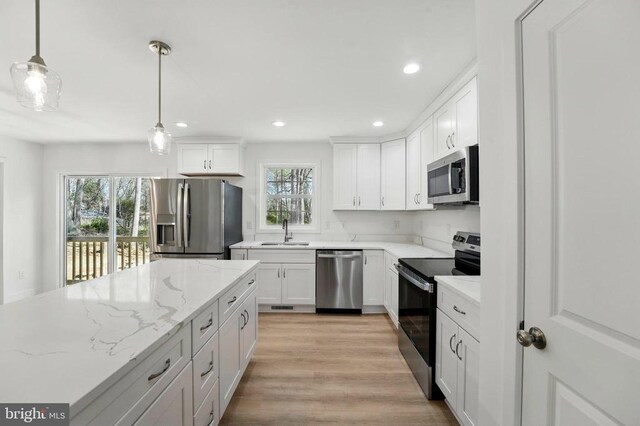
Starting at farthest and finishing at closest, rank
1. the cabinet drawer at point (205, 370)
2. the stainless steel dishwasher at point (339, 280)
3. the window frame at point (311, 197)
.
Result: 1. the window frame at point (311, 197)
2. the stainless steel dishwasher at point (339, 280)
3. the cabinet drawer at point (205, 370)

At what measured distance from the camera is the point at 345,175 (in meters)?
3.87

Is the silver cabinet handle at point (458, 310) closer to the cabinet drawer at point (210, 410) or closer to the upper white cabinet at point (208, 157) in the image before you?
the cabinet drawer at point (210, 410)

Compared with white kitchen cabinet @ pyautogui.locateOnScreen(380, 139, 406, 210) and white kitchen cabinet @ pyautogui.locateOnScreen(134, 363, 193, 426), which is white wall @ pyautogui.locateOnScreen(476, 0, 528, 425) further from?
white kitchen cabinet @ pyautogui.locateOnScreen(380, 139, 406, 210)

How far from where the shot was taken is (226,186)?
3477 mm

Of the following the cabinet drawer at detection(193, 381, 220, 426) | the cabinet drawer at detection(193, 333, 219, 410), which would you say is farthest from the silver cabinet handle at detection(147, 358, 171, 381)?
the cabinet drawer at detection(193, 381, 220, 426)

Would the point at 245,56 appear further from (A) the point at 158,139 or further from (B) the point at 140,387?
(B) the point at 140,387

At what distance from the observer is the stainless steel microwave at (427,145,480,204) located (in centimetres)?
185

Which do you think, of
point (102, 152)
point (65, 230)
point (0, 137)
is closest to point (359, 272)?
point (102, 152)

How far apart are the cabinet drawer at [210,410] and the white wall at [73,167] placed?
12.2 feet

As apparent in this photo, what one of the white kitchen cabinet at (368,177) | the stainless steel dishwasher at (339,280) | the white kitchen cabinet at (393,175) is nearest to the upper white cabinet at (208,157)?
the white kitchen cabinet at (368,177)

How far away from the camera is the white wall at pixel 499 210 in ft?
3.21

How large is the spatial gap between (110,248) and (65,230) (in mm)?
859

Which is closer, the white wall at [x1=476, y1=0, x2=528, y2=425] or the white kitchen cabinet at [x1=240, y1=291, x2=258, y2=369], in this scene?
the white wall at [x1=476, y1=0, x2=528, y2=425]

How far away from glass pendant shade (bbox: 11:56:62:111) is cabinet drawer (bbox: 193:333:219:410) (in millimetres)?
1371
